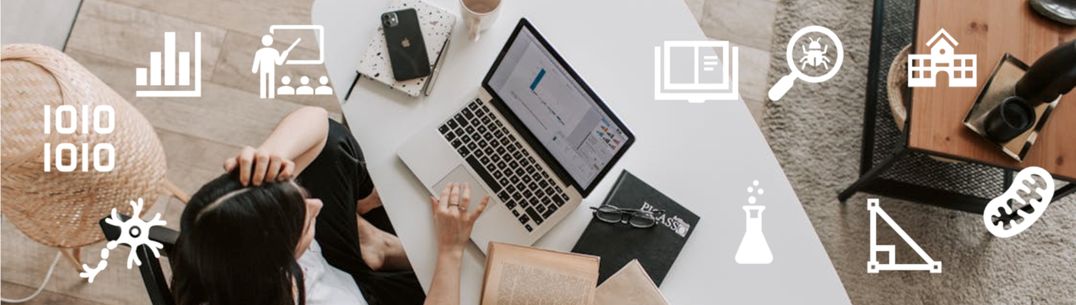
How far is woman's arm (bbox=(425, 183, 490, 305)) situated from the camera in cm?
127

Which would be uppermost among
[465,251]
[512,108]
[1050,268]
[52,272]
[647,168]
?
[512,108]

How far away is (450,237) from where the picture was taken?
1.29 metres

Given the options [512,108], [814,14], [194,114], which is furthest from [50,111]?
[814,14]

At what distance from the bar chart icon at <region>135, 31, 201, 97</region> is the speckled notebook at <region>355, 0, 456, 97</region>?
0.87 m

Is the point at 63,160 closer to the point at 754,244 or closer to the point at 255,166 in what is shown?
the point at 255,166

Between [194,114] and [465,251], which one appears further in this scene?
[194,114]

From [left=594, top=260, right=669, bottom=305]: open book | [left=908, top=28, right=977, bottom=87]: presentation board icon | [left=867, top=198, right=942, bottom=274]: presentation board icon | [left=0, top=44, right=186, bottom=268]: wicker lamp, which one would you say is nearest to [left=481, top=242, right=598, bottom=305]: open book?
[left=594, top=260, right=669, bottom=305]: open book

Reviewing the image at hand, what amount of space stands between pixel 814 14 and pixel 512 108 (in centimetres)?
120

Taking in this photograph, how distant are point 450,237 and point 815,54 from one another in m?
1.31

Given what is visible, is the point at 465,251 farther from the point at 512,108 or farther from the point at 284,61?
the point at 284,61

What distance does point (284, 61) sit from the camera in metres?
2.04

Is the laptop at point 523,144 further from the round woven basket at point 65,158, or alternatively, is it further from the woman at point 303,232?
the round woven basket at point 65,158
